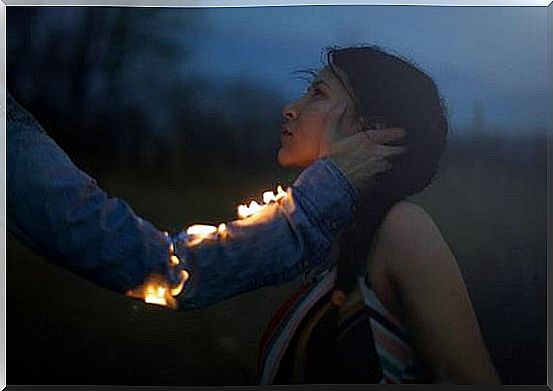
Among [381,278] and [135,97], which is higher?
[135,97]

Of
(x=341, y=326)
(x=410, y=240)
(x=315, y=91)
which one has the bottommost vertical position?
(x=341, y=326)

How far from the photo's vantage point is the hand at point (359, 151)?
102 inches

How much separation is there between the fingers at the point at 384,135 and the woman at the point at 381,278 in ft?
0.07

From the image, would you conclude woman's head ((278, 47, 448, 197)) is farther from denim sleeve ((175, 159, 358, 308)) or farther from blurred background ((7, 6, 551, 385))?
denim sleeve ((175, 159, 358, 308))

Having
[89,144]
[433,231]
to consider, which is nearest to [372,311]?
[433,231]

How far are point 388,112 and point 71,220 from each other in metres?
1.05

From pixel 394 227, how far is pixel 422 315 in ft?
0.95

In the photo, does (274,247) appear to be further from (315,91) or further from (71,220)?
(71,220)

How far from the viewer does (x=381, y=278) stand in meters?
2.59

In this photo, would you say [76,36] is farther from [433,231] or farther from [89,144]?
[433,231]

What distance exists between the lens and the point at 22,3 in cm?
260

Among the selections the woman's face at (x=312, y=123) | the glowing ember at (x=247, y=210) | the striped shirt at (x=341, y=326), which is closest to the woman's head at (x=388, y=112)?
the woman's face at (x=312, y=123)

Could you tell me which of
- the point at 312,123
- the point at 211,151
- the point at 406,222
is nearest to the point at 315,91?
the point at 312,123

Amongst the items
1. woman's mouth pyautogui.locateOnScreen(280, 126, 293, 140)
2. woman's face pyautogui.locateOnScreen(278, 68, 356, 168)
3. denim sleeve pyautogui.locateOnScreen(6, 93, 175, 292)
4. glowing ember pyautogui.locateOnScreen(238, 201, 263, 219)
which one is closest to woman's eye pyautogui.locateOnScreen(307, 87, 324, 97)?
woman's face pyautogui.locateOnScreen(278, 68, 356, 168)
